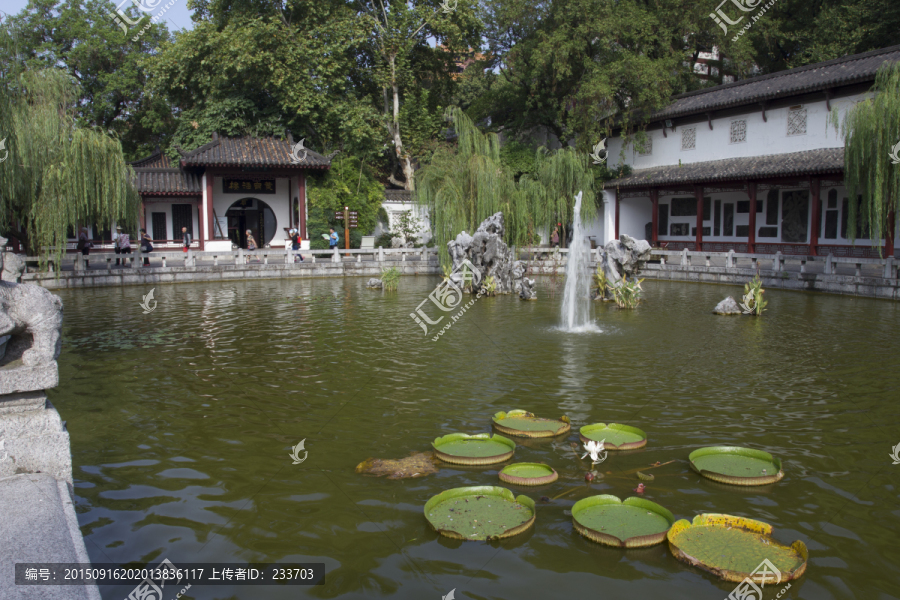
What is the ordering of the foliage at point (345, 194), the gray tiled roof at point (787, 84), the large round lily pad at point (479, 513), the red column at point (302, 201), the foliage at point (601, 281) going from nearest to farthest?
the large round lily pad at point (479, 513)
the foliage at point (601, 281)
the gray tiled roof at point (787, 84)
the red column at point (302, 201)
the foliage at point (345, 194)

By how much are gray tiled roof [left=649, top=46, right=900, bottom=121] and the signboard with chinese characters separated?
48.7ft

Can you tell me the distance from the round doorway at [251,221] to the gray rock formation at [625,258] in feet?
52.9

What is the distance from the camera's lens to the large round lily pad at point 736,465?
15.0ft

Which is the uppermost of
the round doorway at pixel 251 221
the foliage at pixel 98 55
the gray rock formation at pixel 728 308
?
the foliage at pixel 98 55

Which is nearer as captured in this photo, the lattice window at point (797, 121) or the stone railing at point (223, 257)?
the stone railing at point (223, 257)

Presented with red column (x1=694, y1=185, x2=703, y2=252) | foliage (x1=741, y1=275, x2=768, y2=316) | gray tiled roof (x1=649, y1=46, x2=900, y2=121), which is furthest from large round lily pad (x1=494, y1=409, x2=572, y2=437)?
red column (x1=694, y1=185, x2=703, y2=252)

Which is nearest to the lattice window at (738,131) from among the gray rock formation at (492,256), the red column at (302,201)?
the gray rock formation at (492,256)

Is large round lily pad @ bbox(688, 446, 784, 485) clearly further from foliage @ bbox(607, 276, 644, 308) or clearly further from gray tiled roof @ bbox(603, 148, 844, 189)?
gray tiled roof @ bbox(603, 148, 844, 189)

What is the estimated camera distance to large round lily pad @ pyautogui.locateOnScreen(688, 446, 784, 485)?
181 inches

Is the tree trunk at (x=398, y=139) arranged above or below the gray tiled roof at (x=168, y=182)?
above

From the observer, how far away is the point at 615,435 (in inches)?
211

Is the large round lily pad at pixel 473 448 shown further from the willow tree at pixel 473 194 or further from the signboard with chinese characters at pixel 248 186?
the signboard with chinese characters at pixel 248 186

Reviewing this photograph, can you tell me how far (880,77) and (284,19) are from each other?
2000 cm


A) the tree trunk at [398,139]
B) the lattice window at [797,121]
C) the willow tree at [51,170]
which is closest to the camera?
the willow tree at [51,170]
